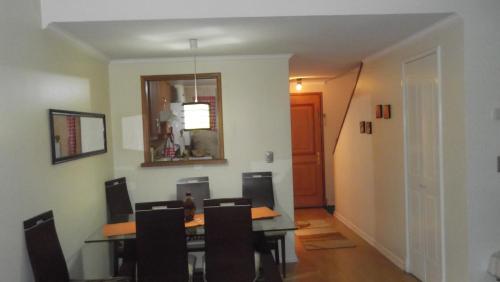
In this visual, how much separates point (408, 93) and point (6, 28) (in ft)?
11.1

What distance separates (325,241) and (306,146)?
2.42 m

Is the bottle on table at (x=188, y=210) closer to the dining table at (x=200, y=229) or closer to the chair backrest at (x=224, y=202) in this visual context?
the dining table at (x=200, y=229)

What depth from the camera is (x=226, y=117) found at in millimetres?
4719

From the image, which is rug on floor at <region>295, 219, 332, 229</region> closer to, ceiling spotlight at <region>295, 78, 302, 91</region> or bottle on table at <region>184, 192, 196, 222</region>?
ceiling spotlight at <region>295, 78, 302, 91</region>

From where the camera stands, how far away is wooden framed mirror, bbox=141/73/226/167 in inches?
185

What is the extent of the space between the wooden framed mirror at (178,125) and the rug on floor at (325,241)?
65.6 inches

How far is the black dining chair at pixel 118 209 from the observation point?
145 inches

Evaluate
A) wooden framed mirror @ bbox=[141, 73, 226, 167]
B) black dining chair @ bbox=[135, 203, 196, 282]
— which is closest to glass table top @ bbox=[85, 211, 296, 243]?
black dining chair @ bbox=[135, 203, 196, 282]

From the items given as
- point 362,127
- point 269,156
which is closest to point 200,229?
point 269,156

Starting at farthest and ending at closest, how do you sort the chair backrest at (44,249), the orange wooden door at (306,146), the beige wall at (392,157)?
the orange wooden door at (306,146) → the beige wall at (392,157) → the chair backrest at (44,249)

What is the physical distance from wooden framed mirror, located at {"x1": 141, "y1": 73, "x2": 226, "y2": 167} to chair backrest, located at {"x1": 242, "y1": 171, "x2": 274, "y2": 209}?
342 millimetres

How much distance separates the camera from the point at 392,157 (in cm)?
456

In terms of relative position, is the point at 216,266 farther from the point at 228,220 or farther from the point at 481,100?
the point at 481,100

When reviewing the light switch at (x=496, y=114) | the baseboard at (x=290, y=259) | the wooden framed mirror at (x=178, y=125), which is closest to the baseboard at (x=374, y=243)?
the baseboard at (x=290, y=259)
